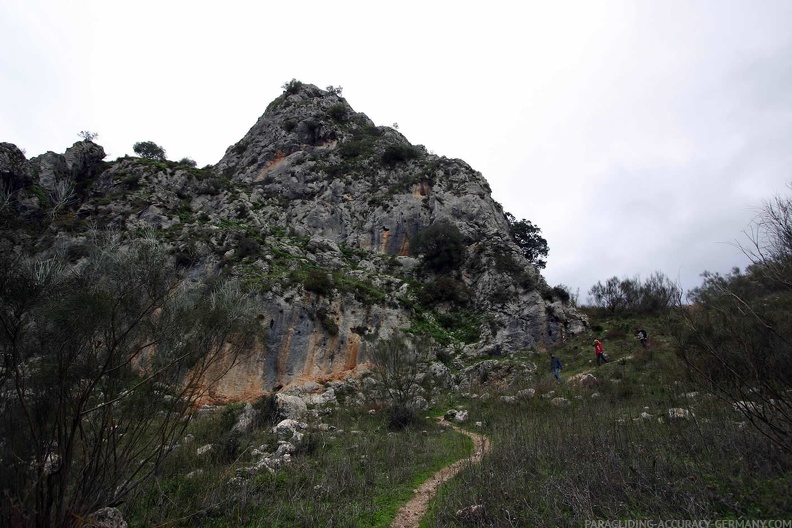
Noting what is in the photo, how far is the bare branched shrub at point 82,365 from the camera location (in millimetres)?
4258

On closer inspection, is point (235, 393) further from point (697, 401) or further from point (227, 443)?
point (697, 401)

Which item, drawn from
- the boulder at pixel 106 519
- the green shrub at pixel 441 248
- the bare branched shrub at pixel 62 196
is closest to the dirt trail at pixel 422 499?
the boulder at pixel 106 519

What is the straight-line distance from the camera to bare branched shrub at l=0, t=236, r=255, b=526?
426 centimetres

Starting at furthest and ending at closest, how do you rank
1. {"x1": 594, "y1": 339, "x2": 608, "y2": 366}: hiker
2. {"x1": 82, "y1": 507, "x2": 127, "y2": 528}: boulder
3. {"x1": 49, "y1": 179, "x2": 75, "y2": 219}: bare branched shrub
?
{"x1": 594, "y1": 339, "x2": 608, "y2": 366}: hiker → {"x1": 49, "y1": 179, "x2": 75, "y2": 219}: bare branched shrub → {"x1": 82, "y1": 507, "x2": 127, "y2": 528}: boulder

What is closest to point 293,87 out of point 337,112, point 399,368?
point 337,112

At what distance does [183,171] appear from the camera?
31.9 meters

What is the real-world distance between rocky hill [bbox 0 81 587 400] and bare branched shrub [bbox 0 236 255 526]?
123cm

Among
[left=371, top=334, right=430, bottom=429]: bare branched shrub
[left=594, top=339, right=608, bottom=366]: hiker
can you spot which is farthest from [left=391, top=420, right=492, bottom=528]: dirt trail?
[left=594, top=339, right=608, bottom=366]: hiker

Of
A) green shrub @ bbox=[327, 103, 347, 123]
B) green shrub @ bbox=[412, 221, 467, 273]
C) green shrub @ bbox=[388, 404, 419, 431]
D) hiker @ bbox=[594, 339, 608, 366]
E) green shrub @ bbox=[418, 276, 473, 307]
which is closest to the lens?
green shrub @ bbox=[388, 404, 419, 431]

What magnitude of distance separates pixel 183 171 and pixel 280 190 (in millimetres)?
8224

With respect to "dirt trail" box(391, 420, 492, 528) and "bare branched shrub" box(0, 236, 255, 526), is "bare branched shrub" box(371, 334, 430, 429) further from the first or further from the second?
"bare branched shrub" box(0, 236, 255, 526)

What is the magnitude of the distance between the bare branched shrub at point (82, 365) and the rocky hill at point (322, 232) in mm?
1230

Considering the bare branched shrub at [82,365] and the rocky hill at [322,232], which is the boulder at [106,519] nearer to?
the bare branched shrub at [82,365]

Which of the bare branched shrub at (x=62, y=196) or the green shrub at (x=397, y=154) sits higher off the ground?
the green shrub at (x=397, y=154)
